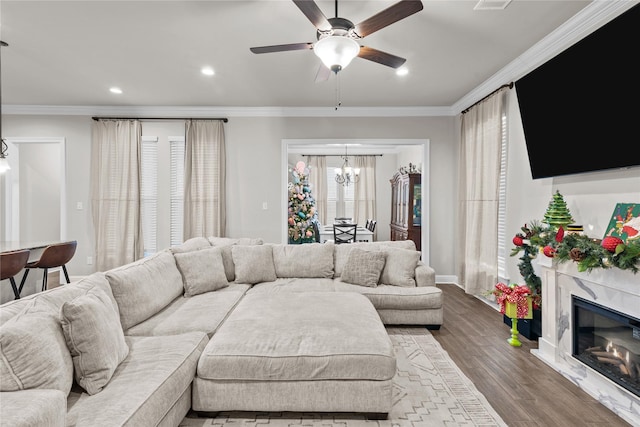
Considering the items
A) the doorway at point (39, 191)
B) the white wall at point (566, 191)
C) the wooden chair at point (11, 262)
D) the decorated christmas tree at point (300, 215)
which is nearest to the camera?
the white wall at point (566, 191)

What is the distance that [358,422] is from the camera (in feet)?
6.44

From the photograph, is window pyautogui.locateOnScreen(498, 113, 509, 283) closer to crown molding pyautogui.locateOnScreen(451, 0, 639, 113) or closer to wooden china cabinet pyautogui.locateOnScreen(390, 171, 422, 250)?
crown molding pyautogui.locateOnScreen(451, 0, 639, 113)

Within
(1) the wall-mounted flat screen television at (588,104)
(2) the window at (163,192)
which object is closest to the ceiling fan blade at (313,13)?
(1) the wall-mounted flat screen television at (588,104)

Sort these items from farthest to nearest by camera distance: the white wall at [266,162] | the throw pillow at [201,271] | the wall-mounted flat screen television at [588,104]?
the white wall at [266,162] < the throw pillow at [201,271] < the wall-mounted flat screen television at [588,104]

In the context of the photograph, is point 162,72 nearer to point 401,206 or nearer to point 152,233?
point 152,233

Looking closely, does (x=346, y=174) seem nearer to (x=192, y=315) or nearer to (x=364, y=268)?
(x=364, y=268)

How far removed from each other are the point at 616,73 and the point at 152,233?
599 centimetres

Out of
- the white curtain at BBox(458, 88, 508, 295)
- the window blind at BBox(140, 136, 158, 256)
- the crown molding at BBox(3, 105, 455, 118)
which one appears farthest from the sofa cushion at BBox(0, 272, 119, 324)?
the white curtain at BBox(458, 88, 508, 295)

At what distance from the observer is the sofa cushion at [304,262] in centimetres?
387

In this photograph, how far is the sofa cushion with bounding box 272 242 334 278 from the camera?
3.87 metres

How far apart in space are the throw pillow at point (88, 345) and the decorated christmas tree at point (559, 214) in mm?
3301

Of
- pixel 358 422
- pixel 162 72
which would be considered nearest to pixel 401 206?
pixel 162 72

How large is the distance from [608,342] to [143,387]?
115 inches

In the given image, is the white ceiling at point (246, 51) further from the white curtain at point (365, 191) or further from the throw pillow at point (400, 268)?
the white curtain at point (365, 191)
